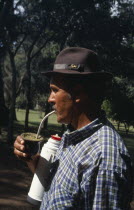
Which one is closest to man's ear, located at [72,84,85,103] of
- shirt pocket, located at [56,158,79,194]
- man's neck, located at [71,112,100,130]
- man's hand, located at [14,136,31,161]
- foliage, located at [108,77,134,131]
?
man's neck, located at [71,112,100,130]

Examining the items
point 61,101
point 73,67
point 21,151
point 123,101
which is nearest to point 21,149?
point 21,151

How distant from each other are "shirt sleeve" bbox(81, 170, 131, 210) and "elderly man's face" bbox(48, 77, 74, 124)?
0.55 m

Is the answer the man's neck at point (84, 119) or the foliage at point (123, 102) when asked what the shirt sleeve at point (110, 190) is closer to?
the man's neck at point (84, 119)

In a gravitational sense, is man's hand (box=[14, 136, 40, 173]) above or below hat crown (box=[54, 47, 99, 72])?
below

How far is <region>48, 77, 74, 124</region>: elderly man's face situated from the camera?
1.99 meters

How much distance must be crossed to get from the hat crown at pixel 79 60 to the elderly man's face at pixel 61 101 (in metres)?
0.13

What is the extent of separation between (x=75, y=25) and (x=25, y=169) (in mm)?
9124

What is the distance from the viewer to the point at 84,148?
70.4 inches

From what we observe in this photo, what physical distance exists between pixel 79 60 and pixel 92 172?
0.79 metres

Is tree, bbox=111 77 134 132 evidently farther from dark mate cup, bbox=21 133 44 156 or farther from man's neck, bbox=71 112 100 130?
man's neck, bbox=71 112 100 130

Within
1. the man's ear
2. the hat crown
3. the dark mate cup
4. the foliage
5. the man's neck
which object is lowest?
the foliage

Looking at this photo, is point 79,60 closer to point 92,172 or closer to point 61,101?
point 61,101

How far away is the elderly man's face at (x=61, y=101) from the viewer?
199 centimetres

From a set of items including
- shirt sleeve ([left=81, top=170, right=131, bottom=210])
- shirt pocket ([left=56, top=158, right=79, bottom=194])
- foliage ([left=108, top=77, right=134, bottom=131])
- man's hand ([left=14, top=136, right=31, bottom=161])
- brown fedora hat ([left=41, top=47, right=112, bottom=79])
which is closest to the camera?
shirt sleeve ([left=81, top=170, right=131, bottom=210])
